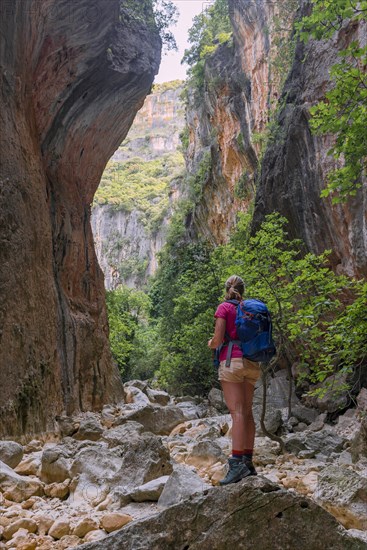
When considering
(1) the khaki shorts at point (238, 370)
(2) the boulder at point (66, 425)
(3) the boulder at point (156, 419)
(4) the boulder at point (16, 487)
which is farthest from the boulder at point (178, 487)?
(3) the boulder at point (156, 419)

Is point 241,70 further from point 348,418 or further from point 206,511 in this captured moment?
point 206,511

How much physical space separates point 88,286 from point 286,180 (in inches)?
294

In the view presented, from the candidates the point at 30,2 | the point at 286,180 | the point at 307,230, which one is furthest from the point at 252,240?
the point at 30,2

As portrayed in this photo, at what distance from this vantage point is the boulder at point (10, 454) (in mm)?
5746

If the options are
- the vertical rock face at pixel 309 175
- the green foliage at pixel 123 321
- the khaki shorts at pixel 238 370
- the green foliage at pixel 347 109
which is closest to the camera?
the khaki shorts at pixel 238 370

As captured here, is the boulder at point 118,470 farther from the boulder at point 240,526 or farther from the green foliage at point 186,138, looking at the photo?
the green foliage at point 186,138

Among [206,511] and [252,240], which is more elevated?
[252,240]

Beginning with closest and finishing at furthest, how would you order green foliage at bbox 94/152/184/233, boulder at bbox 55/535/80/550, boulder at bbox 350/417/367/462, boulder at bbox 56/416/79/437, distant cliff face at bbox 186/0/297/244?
boulder at bbox 55/535/80/550 < boulder at bbox 350/417/367/462 < boulder at bbox 56/416/79/437 < distant cliff face at bbox 186/0/297/244 < green foliage at bbox 94/152/184/233

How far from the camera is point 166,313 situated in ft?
82.3

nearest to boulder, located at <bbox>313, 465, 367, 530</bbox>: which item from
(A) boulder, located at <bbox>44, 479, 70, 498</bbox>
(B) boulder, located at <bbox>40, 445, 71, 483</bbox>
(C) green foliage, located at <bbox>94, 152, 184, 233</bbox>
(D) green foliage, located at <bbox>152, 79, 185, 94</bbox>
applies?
(A) boulder, located at <bbox>44, 479, 70, 498</bbox>

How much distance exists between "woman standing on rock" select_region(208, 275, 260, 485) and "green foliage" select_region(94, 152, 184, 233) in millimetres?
56517

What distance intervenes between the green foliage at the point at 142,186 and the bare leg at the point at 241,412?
56710 millimetres

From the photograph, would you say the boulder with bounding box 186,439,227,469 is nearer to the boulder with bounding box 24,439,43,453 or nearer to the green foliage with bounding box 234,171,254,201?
the boulder with bounding box 24,439,43,453

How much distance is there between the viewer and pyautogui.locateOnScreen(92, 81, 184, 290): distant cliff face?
64.3 metres
